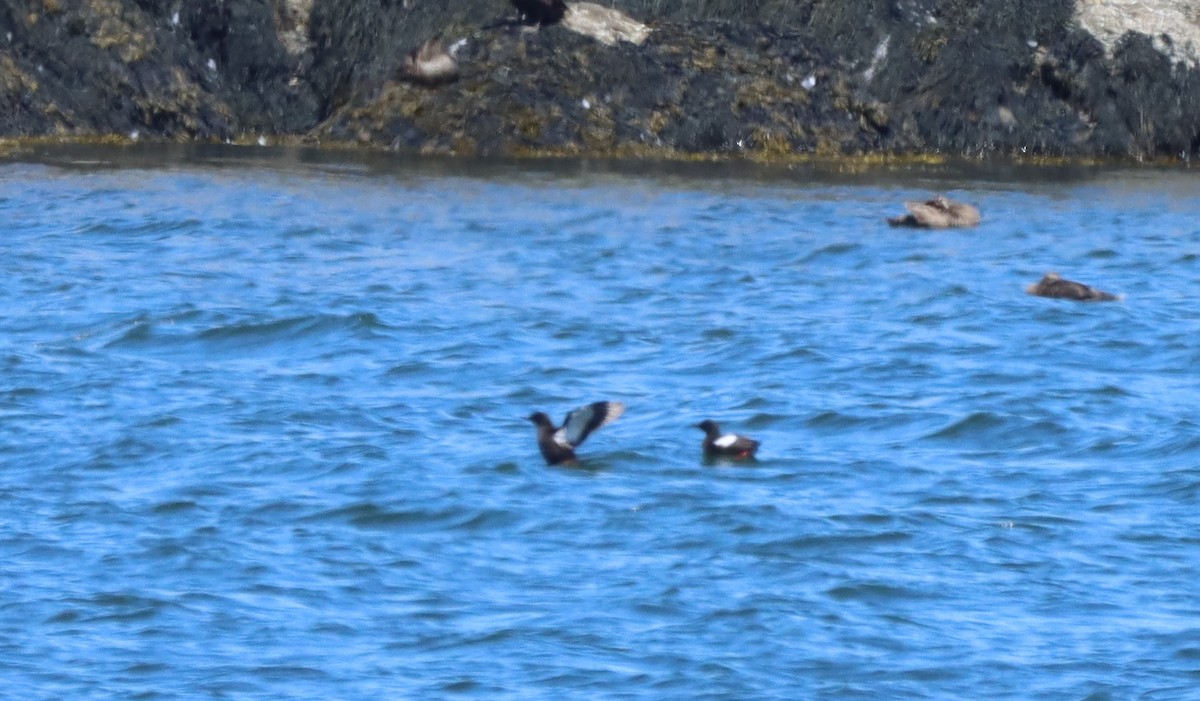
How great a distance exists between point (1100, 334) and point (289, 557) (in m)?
7.41

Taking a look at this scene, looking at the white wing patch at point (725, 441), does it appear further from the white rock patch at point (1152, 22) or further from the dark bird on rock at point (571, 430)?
the white rock patch at point (1152, 22)

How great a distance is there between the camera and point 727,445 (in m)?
10.4

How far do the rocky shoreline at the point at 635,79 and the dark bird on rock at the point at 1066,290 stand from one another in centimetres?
839

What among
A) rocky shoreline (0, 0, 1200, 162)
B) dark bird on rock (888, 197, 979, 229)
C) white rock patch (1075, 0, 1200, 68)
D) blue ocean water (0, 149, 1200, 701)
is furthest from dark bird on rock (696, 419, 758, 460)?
white rock patch (1075, 0, 1200, 68)

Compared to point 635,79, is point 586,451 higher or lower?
lower

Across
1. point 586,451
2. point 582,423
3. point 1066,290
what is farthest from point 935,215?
point 582,423

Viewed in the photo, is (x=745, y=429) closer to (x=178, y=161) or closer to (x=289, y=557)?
(x=289, y=557)

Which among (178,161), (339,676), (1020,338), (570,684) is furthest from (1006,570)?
(178,161)

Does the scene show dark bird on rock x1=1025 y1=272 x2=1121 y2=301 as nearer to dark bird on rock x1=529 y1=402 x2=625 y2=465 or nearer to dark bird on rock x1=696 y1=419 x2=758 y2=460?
dark bird on rock x1=696 y1=419 x2=758 y2=460

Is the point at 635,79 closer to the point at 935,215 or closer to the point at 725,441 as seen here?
the point at 935,215

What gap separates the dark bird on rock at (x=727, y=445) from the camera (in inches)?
410

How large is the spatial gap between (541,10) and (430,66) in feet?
5.28

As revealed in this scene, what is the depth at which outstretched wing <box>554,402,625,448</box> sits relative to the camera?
1049cm

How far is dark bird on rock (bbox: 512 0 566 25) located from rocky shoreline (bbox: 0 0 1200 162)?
0.16m
